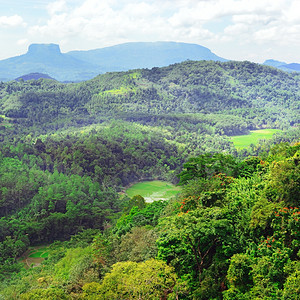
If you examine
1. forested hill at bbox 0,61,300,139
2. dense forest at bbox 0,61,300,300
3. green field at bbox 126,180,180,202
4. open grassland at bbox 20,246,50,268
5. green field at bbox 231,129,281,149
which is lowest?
green field at bbox 126,180,180,202

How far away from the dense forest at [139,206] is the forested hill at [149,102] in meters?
1.05

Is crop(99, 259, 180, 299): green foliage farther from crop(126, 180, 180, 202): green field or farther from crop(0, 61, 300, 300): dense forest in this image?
crop(126, 180, 180, 202): green field

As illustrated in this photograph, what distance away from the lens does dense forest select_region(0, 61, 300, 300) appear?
15.8m

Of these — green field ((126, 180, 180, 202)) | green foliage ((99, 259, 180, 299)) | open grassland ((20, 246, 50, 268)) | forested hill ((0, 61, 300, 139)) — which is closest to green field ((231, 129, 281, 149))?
forested hill ((0, 61, 300, 139))

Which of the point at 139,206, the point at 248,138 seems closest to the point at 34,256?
the point at 139,206

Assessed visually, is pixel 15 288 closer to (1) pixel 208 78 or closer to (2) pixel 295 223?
(2) pixel 295 223

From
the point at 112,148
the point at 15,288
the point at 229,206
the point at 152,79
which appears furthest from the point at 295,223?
the point at 152,79

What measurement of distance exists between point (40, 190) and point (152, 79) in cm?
14650

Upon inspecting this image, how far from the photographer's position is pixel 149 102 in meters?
161

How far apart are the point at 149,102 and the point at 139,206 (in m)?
121

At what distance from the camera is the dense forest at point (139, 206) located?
1584 centimetres

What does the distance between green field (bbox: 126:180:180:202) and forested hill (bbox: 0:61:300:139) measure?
173 ft

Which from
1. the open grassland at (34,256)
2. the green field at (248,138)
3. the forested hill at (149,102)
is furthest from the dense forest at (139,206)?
the green field at (248,138)

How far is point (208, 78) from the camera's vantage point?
196 m
